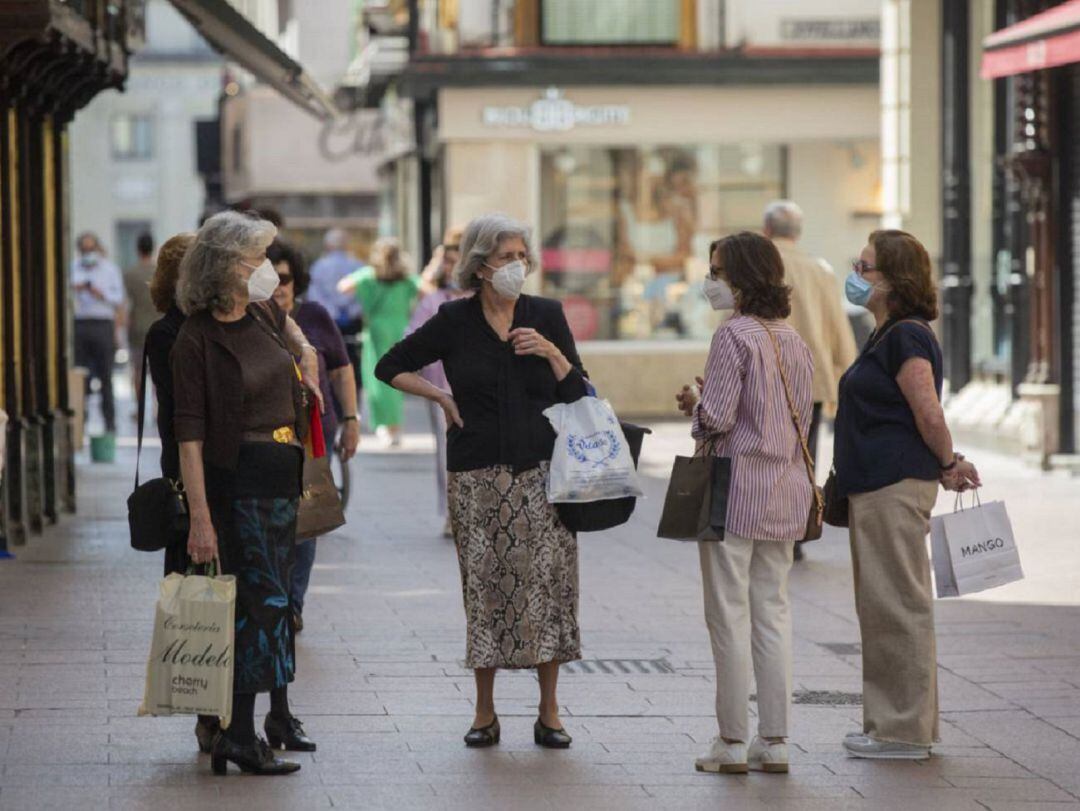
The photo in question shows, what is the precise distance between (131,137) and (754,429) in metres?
67.3

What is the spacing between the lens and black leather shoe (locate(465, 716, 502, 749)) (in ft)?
25.0

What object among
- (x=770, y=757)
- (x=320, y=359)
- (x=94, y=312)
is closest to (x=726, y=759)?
(x=770, y=757)

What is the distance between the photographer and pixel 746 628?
7.29m

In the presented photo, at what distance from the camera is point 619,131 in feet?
81.7

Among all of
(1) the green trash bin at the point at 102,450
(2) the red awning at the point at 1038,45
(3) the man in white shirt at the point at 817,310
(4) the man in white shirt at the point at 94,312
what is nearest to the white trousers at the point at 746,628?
(3) the man in white shirt at the point at 817,310

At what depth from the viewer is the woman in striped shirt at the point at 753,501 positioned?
7270 mm

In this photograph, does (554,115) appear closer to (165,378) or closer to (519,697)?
(519,697)

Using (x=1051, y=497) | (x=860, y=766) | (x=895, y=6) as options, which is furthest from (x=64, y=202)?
(x=860, y=766)

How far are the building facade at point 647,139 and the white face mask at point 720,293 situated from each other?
16.8m

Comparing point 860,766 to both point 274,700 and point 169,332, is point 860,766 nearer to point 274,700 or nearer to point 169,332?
point 274,700

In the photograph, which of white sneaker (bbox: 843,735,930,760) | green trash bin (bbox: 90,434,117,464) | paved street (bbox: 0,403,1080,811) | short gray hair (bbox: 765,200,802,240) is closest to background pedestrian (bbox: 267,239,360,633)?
paved street (bbox: 0,403,1080,811)

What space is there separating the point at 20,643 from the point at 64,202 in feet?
24.6

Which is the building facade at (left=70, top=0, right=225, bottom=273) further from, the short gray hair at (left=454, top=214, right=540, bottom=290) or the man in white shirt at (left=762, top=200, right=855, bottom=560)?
the short gray hair at (left=454, top=214, right=540, bottom=290)

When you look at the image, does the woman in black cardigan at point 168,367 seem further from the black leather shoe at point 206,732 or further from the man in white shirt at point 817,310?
the man in white shirt at point 817,310
